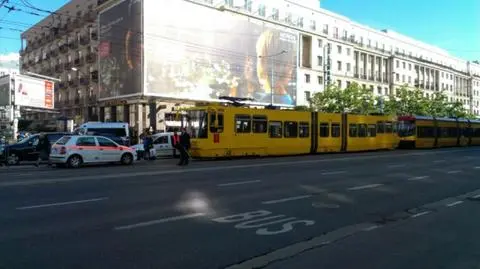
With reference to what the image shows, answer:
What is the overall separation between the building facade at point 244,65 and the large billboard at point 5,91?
6.62 meters

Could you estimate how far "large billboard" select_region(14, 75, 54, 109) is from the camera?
4016cm

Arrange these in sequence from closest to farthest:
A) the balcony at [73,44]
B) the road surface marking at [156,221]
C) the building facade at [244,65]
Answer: the road surface marking at [156,221] < the building facade at [244,65] < the balcony at [73,44]

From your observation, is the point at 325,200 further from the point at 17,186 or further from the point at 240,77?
the point at 240,77

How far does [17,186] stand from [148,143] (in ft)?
48.2

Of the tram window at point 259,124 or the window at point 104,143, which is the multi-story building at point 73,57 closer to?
the tram window at point 259,124

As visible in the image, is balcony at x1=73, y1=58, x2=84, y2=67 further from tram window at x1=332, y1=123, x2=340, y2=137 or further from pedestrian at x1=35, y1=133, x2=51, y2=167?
pedestrian at x1=35, y1=133, x2=51, y2=167

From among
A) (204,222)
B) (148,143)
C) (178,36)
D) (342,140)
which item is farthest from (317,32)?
(204,222)

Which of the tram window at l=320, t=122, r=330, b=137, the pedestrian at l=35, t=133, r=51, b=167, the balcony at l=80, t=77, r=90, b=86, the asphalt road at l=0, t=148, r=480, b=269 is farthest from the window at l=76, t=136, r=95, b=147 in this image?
the balcony at l=80, t=77, r=90, b=86

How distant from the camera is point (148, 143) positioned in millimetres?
27828

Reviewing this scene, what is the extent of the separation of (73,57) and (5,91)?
3091 cm

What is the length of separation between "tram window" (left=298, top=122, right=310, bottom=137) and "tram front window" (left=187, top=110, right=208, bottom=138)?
26.5 feet

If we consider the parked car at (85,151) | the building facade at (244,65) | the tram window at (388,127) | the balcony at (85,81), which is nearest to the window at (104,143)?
the parked car at (85,151)

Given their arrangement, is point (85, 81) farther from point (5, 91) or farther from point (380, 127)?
point (380, 127)

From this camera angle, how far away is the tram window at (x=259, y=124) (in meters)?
27.4
